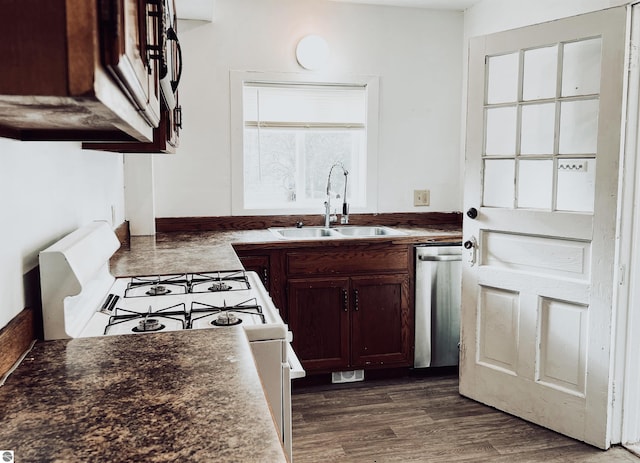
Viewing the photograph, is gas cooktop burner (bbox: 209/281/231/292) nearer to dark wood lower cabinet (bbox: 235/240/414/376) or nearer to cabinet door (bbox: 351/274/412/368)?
dark wood lower cabinet (bbox: 235/240/414/376)

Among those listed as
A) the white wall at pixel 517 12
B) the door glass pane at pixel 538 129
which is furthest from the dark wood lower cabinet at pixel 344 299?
the white wall at pixel 517 12

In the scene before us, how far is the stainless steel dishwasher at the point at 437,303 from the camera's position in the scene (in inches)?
133

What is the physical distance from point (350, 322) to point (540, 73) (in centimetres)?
171

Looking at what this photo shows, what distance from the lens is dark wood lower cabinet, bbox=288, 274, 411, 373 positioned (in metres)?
3.25

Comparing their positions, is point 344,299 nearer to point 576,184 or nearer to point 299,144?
point 299,144

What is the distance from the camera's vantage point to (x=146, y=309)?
1.68 m

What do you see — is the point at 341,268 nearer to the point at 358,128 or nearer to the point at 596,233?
the point at 358,128

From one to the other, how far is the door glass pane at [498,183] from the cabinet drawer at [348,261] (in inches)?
26.3

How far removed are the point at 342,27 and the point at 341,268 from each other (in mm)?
1693

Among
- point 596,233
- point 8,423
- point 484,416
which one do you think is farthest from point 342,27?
point 8,423

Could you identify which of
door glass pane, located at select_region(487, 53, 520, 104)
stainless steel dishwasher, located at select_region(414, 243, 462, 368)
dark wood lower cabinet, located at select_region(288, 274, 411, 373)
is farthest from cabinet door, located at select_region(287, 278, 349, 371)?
door glass pane, located at select_region(487, 53, 520, 104)

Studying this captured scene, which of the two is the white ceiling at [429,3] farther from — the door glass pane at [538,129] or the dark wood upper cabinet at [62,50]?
the dark wood upper cabinet at [62,50]

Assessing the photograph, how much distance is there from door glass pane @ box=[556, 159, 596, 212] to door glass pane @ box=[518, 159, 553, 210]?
52 millimetres

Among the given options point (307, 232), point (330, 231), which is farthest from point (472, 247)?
point (307, 232)
